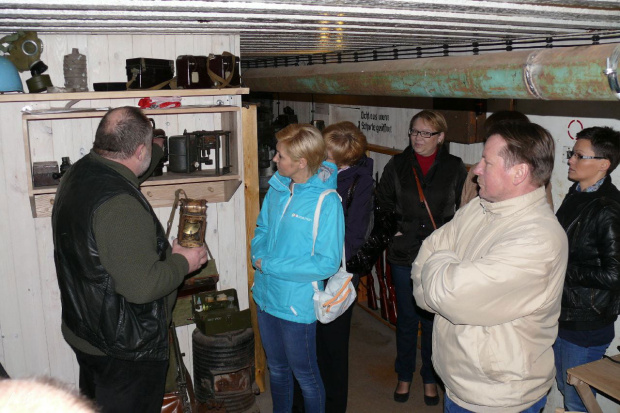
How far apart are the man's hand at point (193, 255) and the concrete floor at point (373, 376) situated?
62.2 inches

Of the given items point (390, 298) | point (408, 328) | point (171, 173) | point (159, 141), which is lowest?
point (390, 298)

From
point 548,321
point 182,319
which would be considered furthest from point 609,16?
point 182,319

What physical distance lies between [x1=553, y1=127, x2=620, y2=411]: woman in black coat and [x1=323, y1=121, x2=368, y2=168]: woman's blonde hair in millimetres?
1205

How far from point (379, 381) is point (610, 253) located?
2.13m

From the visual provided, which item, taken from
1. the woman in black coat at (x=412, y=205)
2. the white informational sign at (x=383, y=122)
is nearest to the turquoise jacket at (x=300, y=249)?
the woman in black coat at (x=412, y=205)

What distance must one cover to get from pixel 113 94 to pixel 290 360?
1.76 metres

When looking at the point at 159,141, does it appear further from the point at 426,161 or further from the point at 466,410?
the point at 466,410

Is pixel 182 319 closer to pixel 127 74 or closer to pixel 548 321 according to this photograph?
pixel 127 74

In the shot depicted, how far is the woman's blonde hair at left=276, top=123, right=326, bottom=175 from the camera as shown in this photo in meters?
3.02

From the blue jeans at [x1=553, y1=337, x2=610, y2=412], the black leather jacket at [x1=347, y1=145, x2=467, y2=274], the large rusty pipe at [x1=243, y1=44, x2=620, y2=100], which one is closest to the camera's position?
the large rusty pipe at [x1=243, y1=44, x2=620, y2=100]

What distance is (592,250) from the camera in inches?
113

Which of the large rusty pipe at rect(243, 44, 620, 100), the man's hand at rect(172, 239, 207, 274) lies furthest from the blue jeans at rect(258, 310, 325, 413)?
the large rusty pipe at rect(243, 44, 620, 100)

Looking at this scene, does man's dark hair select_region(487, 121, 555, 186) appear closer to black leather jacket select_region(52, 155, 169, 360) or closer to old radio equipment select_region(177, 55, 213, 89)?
black leather jacket select_region(52, 155, 169, 360)

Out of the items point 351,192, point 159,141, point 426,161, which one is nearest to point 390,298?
point 426,161
